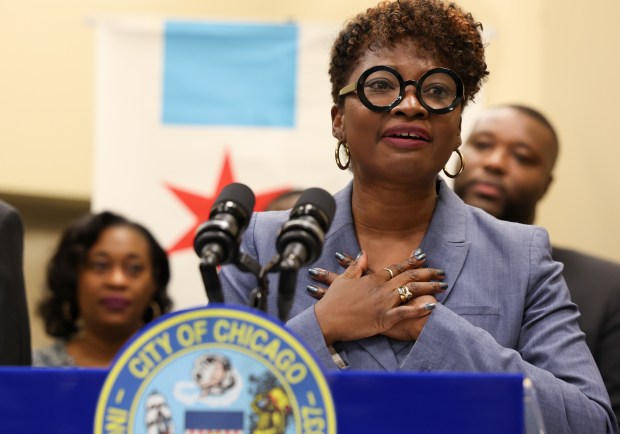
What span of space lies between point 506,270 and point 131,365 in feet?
3.14

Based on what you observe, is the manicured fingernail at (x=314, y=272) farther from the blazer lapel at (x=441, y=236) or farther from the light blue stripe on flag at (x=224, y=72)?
the light blue stripe on flag at (x=224, y=72)

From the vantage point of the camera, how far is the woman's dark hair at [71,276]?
14.0 ft

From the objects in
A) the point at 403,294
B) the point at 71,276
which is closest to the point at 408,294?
the point at 403,294

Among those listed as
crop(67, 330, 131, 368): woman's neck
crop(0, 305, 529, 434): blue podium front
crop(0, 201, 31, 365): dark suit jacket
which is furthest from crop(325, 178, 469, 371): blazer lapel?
crop(67, 330, 131, 368): woman's neck

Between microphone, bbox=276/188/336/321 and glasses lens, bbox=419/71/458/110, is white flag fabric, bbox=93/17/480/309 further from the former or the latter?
microphone, bbox=276/188/336/321

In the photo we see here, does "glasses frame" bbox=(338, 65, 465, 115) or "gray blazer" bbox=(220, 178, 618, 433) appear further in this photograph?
"glasses frame" bbox=(338, 65, 465, 115)

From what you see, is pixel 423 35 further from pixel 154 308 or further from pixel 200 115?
pixel 200 115

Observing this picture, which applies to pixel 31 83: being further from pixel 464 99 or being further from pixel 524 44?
pixel 464 99

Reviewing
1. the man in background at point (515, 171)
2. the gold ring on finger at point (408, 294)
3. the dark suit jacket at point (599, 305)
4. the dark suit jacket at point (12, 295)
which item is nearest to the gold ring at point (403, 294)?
the gold ring on finger at point (408, 294)

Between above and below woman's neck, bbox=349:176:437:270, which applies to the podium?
below

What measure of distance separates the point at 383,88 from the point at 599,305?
1.56 metres

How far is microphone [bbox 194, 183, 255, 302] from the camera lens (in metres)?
1.45

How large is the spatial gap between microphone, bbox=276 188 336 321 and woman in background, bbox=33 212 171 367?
2726mm

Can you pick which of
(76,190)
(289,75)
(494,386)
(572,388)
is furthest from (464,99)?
(76,190)
